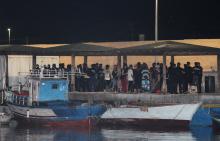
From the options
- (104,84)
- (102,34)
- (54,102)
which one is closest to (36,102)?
(54,102)

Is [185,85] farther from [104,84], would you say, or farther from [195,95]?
[104,84]

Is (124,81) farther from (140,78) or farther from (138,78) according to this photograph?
(140,78)

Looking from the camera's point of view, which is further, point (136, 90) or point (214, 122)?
point (136, 90)

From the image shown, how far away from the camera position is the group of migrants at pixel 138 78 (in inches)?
1515

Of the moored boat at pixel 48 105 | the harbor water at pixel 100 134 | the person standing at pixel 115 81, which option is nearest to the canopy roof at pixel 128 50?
the person standing at pixel 115 81

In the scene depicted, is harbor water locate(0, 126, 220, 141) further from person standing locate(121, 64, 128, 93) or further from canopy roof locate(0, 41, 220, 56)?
canopy roof locate(0, 41, 220, 56)

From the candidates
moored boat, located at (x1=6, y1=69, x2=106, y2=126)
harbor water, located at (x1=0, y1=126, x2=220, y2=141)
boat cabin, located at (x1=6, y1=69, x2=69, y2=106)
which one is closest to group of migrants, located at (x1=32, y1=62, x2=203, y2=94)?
boat cabin, located at (x1=6, y1=69, x2=69, y2=106)

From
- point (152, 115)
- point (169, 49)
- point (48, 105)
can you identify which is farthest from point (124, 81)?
point (48, 105)

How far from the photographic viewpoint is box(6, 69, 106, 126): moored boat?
126ft

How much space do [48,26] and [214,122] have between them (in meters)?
42.3

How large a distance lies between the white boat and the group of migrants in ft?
5.16

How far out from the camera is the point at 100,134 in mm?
35438

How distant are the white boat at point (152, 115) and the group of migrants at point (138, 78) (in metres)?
1.57

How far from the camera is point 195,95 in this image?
123ft
